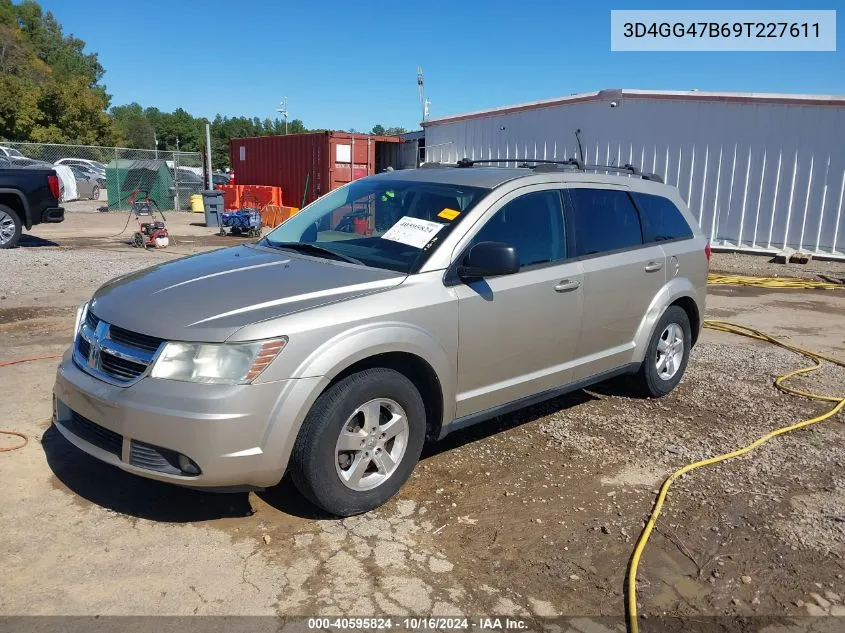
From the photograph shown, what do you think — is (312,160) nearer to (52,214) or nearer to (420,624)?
(52,214)

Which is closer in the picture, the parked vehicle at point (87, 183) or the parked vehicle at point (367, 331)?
the parked vehicle at point (367, 331)

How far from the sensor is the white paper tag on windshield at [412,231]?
410cm

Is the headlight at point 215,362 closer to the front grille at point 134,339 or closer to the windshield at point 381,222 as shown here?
the front grille at point 134,339

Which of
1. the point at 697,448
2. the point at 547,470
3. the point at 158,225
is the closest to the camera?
the point at 547,470

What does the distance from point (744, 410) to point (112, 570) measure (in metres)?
4.58

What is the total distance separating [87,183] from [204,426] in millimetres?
31451

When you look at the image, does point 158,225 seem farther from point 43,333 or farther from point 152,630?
point 152,630

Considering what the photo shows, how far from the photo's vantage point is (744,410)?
5.57 meters

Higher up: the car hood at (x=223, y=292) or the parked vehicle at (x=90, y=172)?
the parked vehicle at (x=90, y=172)

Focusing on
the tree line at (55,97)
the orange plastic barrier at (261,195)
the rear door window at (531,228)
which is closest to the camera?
the rear door window at (531,228)

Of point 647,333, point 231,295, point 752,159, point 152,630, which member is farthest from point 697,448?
point 752,159

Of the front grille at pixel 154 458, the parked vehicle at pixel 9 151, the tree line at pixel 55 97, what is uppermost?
the tree line at pixel 55 97

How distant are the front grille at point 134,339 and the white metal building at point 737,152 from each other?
1445 cm

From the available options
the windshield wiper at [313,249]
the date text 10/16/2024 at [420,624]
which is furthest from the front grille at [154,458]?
the windshield wiper at [313,249]
